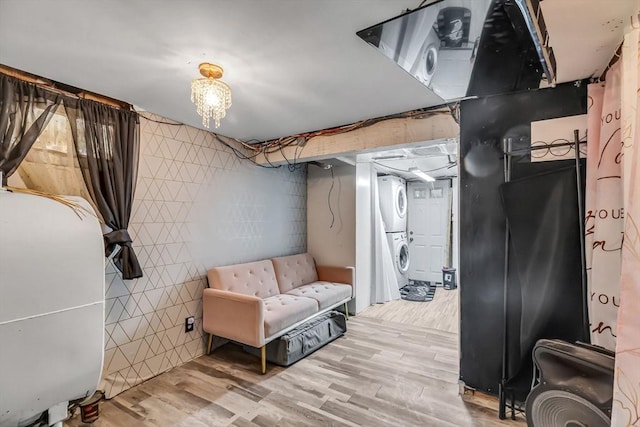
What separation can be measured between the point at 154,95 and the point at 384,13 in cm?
172

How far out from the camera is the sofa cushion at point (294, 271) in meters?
3.57

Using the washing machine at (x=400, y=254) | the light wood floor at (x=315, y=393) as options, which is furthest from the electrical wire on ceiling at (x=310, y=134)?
the washing machine at (x=400, y=254)

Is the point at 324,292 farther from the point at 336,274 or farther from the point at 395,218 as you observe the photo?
the point at 395,218

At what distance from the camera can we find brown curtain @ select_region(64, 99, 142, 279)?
2.00m

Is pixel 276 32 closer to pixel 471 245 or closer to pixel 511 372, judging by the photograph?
pixel 471 245

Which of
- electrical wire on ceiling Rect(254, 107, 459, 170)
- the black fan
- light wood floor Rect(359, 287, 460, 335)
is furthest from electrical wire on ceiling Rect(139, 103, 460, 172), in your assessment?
light wood floor Rect(359, 287, 460, 335)

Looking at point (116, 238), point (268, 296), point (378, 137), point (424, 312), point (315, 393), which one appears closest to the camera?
point (116, 238)

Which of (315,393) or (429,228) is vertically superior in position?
(429,228)

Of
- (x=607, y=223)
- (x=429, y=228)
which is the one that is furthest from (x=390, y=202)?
(x=607, y=223)

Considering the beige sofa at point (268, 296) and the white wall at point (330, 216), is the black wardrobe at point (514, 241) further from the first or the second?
the white wall at point (330, 216)

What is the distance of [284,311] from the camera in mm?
2711

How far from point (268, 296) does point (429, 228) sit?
12.8 ft

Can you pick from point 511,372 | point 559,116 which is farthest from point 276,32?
point 511,372

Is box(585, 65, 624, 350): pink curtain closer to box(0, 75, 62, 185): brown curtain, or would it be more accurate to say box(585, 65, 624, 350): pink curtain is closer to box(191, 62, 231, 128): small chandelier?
box(191, 62, 231, 128): small chandelier
